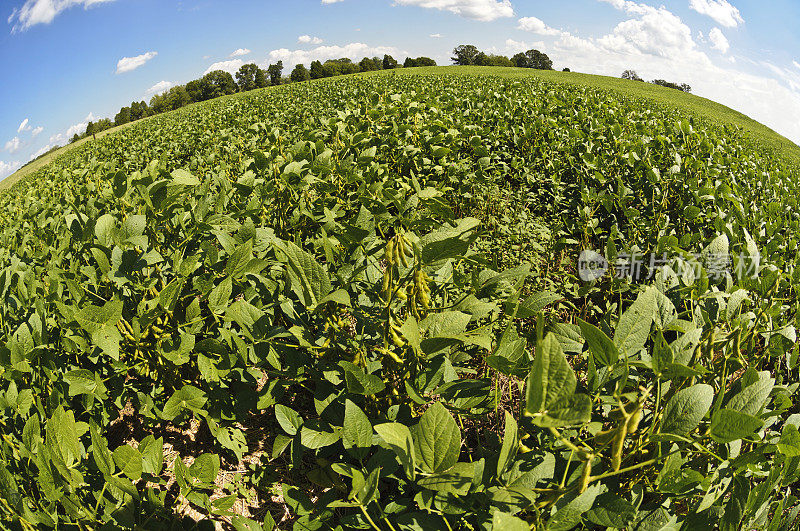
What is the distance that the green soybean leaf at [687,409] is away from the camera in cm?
103

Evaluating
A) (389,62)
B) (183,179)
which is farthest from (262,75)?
(183,179)

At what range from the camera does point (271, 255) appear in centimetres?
205

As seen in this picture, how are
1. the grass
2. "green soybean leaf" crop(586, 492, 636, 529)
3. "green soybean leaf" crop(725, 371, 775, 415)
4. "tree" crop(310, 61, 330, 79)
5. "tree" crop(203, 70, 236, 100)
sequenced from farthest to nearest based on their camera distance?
"tree" crop(203, 70, 236, 100) → "tree" crop(310, 61, 330, 79) → the grass → "green soybean leaf" crop(725, 371, 775, 415) → "green soybean leaf" crop(586, 492, 636, 529)

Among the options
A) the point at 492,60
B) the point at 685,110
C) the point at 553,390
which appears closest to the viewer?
the point at 553,390

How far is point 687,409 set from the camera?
106 cm

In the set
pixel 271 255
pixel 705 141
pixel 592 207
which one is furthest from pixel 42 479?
pixel 705 141

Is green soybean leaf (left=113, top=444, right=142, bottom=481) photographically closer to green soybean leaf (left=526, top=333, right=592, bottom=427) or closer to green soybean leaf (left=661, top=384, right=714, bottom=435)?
green soybean leaf (left=526, top=333, right=592, bottom=427)

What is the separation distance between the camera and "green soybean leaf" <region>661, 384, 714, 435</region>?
1.03m

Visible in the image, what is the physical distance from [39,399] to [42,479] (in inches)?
19.3

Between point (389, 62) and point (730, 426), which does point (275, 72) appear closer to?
point (389, 62)

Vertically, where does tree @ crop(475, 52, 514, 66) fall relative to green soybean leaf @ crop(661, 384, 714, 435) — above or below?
above

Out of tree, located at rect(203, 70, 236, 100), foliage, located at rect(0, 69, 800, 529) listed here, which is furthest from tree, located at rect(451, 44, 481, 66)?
foliage, located at rect(0, 69, 800, 529)

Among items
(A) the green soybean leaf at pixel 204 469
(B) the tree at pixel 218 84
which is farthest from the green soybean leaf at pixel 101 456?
(B) the tree at pixel 218 84

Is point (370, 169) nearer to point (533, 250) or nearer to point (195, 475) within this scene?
point (533, 250)
